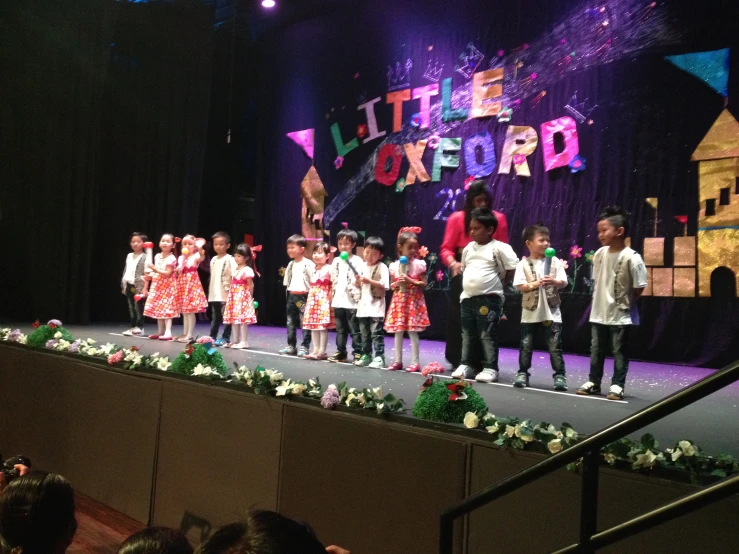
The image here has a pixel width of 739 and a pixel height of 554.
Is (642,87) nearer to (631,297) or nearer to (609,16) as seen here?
(609,16)

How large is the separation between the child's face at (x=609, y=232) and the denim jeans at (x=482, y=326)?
2.82ft

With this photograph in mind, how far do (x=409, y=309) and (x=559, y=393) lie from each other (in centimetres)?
153

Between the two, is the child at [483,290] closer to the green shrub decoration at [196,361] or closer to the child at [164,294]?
the green shrub decoration at [196,361]

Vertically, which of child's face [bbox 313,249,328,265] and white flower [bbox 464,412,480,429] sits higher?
child's face [bbox 313,249,328,265]

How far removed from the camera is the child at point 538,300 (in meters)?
4.52

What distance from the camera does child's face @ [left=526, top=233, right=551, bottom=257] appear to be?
15.6ft

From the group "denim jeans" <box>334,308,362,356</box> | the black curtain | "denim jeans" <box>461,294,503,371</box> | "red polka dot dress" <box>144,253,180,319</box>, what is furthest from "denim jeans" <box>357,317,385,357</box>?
the black curtain

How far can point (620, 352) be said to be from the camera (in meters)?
4.18

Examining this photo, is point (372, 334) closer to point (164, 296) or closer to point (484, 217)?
point (484, 217)

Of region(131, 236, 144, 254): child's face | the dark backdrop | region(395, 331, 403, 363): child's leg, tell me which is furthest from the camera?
region(131, 236, 144, 254): child's face

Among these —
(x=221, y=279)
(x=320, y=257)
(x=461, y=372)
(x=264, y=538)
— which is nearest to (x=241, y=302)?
(x=221, y=279)

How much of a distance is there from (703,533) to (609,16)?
240 inches

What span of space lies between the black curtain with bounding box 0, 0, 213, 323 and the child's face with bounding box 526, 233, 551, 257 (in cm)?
612

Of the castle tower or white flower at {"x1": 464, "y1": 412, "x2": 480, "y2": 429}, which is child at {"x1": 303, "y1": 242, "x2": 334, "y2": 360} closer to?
the castle tower
